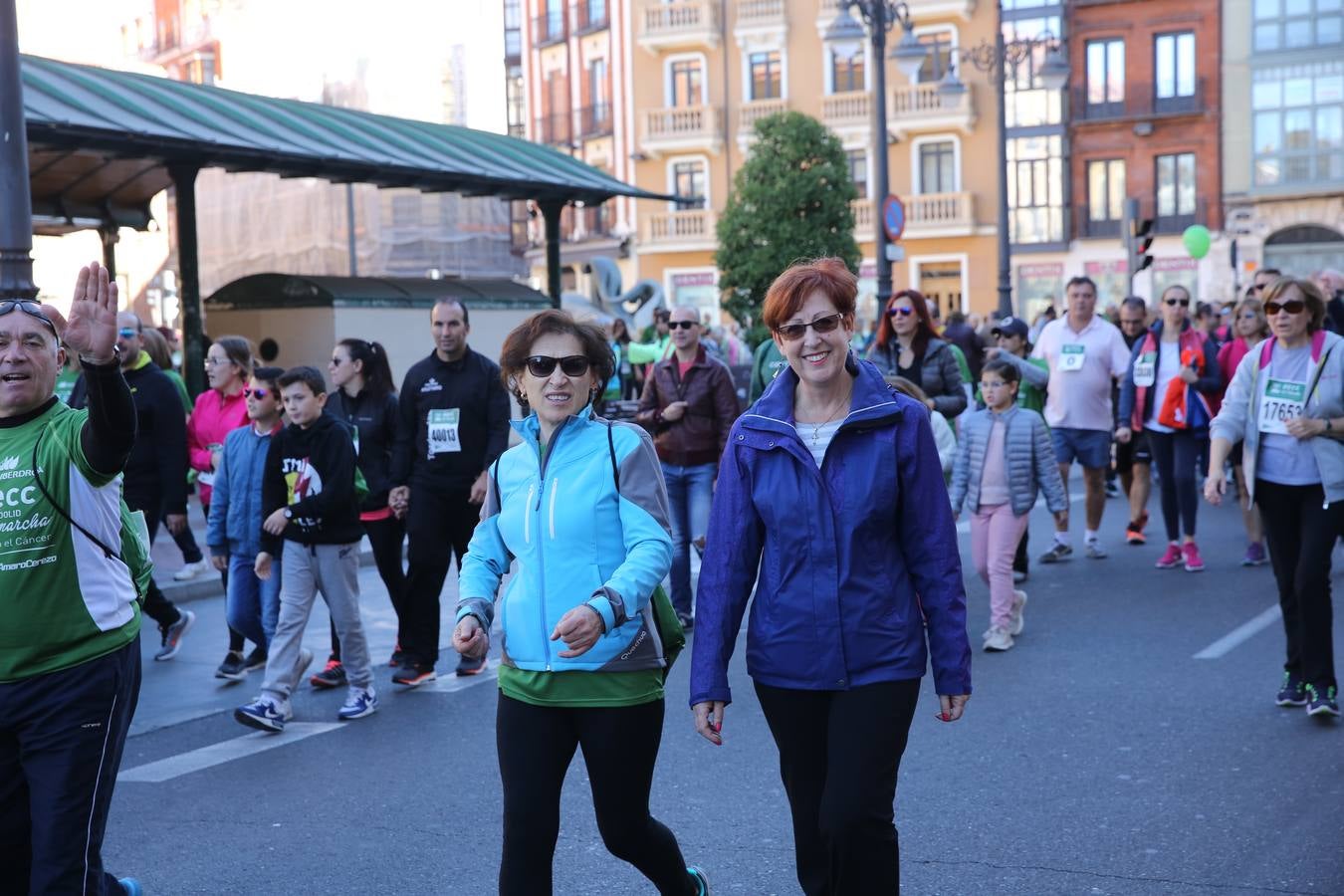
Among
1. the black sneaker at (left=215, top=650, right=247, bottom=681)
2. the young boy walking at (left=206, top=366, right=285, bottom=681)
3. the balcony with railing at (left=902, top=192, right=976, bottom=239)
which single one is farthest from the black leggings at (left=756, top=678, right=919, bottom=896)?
the balcony with railing at (left=902, top=192, right=976, bottom=239)

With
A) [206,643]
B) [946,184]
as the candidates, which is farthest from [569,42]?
[206,643]

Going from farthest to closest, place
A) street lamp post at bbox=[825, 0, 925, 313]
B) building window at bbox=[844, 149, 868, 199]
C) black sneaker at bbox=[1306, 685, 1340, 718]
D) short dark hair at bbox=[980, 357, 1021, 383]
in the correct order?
building window at bbox=[844, 149, 868, 199], street lamp post at bbox=[825, 0, 925, 313], short dark hair at bbox=[980, 357, 1021, 383], black sneaker at bbox=[1306, 685, 1340, 718]

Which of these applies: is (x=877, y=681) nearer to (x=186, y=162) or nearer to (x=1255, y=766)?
(x=1255, y=766)

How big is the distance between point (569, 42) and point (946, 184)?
1423cm

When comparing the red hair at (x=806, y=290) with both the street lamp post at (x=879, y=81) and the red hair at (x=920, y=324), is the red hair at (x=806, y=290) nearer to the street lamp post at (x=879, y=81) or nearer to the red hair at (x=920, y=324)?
the red hair at (x=920, y=324)

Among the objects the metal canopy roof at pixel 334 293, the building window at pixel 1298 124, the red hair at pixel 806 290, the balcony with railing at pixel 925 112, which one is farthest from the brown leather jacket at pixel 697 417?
the balcony with railing at pixel 925 112

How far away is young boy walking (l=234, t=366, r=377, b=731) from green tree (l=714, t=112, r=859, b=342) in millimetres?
31710

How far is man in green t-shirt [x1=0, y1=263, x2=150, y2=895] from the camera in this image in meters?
3.55

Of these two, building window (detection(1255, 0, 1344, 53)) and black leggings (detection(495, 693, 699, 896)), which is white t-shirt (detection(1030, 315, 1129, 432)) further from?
building window (detection(1255, 0, 1344, 53))

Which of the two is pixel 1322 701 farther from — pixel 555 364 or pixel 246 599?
pixel 246 599

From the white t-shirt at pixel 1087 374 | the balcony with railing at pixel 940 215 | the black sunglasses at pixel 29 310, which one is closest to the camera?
the black sunglasses at pixel 29 310

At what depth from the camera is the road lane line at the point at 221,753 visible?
20.5 ft

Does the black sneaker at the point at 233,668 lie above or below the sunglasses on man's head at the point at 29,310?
below

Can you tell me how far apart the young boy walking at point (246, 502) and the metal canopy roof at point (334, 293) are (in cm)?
1058
